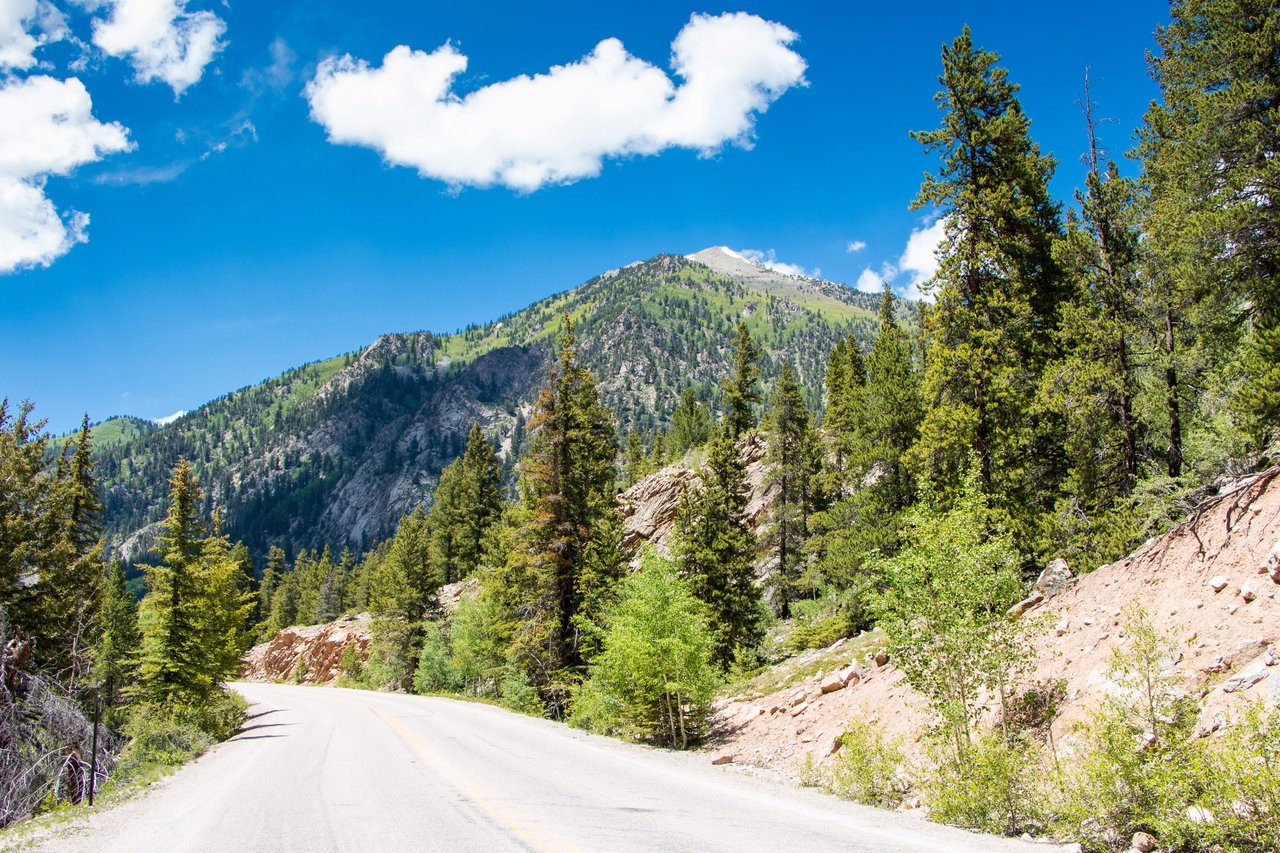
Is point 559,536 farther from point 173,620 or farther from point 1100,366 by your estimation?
point 1100,366

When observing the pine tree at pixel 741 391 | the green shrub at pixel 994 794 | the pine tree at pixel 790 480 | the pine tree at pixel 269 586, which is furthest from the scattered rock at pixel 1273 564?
the pine tree at pixel 269 586

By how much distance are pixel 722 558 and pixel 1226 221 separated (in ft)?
56.4

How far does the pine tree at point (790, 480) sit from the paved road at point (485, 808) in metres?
19.0

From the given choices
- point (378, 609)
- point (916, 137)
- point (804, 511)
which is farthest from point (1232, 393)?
point (378, 609)

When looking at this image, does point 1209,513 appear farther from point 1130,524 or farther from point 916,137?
point 916,137

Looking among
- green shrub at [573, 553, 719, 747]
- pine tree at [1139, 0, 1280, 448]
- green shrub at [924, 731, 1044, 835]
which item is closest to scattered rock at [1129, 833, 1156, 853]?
green shrub at [924, 731, 1044, 835]

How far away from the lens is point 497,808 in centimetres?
834

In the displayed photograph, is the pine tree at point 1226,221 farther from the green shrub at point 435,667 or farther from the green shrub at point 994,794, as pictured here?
the green shrub at point 435,667

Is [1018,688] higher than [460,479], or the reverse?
[460,479]

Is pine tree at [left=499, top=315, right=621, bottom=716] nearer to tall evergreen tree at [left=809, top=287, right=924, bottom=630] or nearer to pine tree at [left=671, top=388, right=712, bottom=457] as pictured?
tall evergreen tree at [left=809, top=287, right=924, bottom=630]

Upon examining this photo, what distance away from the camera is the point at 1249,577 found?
9227mm

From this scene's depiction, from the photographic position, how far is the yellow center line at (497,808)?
6.59 metres

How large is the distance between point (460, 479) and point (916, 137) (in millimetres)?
53232

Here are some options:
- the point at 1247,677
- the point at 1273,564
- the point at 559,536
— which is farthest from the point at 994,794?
the point at 559,536
